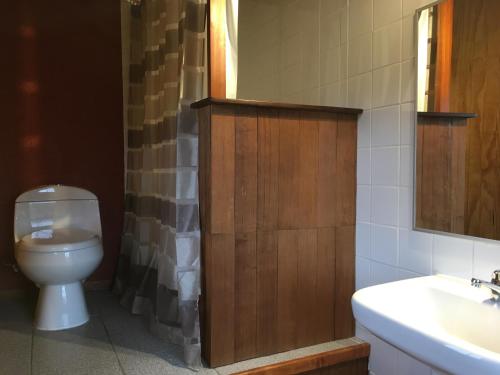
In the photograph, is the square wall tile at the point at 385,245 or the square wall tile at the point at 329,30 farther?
the square wall tile at the point at 329,30

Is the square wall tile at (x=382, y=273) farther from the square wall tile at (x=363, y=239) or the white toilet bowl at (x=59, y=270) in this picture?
the white toilet bowl at (x=59, y=270)

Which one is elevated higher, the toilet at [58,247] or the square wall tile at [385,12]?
the square wall tile at [385,12]

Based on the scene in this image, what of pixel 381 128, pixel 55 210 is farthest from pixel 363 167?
pixel 55 210

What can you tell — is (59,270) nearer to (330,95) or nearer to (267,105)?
(267,105)

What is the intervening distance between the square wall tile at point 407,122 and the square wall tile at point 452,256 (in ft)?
1.30

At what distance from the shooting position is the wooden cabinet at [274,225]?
1.61 meters

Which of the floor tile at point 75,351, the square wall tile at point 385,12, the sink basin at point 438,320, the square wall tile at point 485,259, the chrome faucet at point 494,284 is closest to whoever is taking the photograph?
the sink basin at point 438,320

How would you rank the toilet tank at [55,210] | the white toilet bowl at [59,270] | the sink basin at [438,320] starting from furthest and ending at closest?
the toilet tank at [55,210] < the white toilet bowl at [59,270] < the sink basin at [438,320]

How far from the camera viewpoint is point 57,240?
7.18 ft

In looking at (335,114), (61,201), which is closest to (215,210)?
(335,114)

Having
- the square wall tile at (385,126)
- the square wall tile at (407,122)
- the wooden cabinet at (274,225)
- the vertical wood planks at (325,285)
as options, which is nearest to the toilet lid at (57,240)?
the wooden cabinet at (274,225)

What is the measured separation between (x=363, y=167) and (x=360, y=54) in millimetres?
515

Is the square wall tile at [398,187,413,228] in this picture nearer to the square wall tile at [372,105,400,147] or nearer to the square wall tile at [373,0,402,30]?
the square wall tile at [372,105,400,147]

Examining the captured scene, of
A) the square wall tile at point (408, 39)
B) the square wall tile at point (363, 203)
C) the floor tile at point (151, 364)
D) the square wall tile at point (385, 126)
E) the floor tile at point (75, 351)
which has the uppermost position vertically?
the square wall tile at point (408, 39)
